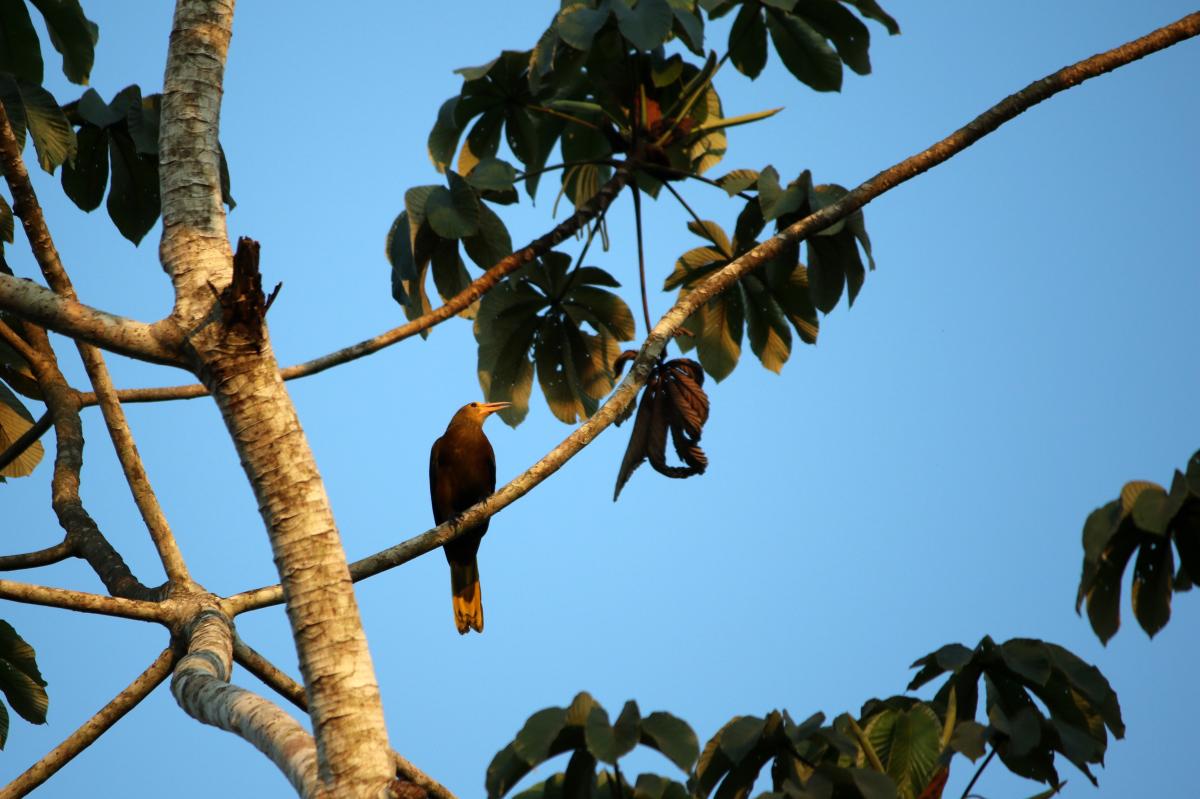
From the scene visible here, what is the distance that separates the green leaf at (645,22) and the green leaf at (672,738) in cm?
246

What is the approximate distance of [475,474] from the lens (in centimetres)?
682

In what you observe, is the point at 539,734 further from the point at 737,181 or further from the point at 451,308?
→ the point at 737,181

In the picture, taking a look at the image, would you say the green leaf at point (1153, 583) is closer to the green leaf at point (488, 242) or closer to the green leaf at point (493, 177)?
the green leaf at point (493, 177)

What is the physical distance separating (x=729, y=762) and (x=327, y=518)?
1289mm

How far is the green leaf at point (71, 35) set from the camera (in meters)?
5.04

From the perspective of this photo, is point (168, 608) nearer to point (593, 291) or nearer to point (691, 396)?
point (691, 396)

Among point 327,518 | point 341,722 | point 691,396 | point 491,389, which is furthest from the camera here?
point 491,389

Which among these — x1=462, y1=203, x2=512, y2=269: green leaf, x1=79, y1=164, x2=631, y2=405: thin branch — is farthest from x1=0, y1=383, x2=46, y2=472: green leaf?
x1=462, y1=203, x2=512, y2=269: green leaf

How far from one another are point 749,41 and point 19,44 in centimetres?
318

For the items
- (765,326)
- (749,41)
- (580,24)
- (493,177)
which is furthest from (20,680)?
(749,41)

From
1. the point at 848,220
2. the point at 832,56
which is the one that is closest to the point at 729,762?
the point at 848,220

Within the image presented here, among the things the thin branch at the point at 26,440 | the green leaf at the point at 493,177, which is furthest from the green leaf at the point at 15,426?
the green leaf at the point at 493,177

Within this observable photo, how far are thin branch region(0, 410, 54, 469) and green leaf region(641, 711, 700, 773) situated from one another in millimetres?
3505

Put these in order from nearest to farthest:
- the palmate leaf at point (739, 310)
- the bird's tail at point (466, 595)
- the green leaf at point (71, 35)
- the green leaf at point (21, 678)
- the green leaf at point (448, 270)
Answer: the green leaf at point (21, 678)
the green leaf at point (448, 270)
the green leaf at point (71, 35)
the palmate leaf at point (739, 310)
the bird's tail at point (466, 595)
